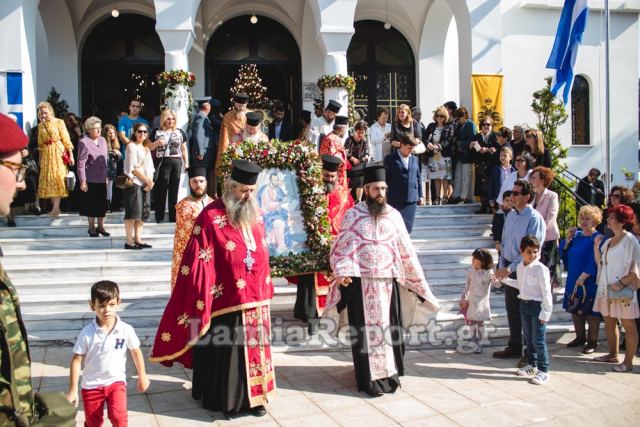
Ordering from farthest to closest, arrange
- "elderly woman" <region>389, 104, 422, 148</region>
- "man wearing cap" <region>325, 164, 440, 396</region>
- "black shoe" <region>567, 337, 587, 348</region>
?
"elderly woman" <region>389, 104, 422, 148</region>
"black shoe" <region>567, 337, 587, 348</region>
"man wearing cap" <region>325, 164, 440, 396</region>

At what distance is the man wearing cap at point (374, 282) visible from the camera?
5883mm

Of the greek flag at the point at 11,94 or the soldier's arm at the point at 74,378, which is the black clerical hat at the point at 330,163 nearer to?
the soldier's arm at the point at 74,378

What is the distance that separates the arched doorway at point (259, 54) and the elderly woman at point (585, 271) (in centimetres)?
1113

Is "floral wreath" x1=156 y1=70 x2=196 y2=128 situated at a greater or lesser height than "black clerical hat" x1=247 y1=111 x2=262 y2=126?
greater

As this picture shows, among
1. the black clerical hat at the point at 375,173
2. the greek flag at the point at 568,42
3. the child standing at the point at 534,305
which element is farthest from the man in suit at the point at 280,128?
the child standing at the point at 534,305

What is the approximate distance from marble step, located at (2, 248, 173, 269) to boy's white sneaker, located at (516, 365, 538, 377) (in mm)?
5411

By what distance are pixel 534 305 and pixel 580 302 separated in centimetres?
134

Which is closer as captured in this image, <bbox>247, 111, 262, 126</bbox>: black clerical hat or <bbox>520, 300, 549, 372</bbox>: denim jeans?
<bbox>520, 300, 549, 372</bbox>: denim jeans

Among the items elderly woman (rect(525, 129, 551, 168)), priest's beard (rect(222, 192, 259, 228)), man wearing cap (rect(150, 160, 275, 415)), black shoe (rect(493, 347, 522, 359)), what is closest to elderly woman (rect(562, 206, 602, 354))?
black shoe (rect(493, 347, 522, 359))

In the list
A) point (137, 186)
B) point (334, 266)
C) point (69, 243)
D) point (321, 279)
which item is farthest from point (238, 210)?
point (69, 243)

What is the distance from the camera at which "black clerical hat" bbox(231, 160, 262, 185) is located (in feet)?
17.4

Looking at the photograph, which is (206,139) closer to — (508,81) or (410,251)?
(410,251)

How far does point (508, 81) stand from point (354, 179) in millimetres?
9533

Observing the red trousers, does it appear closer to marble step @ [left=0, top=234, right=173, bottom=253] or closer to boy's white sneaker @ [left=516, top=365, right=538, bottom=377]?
boy's white sneaker @ [left=516, top=365, right=538, bottom=377]
